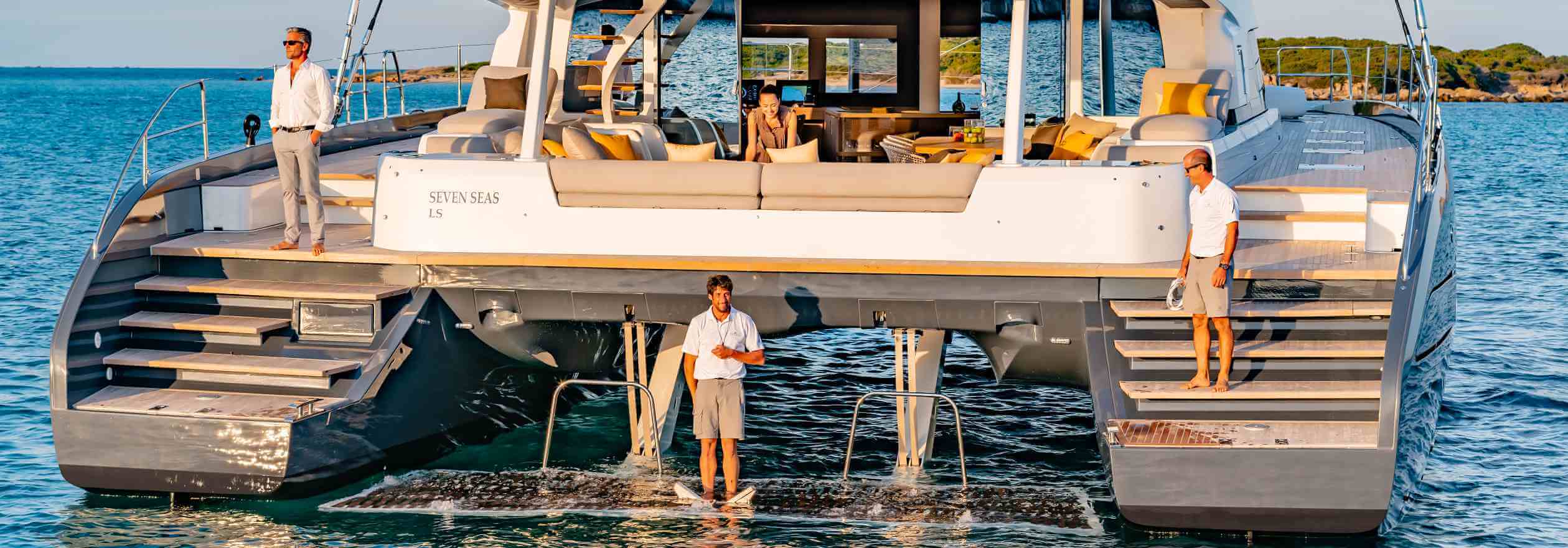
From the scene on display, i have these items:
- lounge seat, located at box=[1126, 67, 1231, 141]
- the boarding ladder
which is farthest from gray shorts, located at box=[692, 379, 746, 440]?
the boarding ladder

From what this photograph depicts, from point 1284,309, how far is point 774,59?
577 cm

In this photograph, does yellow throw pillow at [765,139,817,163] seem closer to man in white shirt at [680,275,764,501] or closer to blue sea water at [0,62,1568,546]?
man in white shirt at [680,275,764,501]

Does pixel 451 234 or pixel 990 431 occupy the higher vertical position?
pixel 451 234

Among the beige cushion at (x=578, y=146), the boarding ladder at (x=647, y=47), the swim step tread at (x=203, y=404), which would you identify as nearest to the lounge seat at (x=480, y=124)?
the beige cushion at (x=578, y=146)

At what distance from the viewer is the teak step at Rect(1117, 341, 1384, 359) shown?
786 cm

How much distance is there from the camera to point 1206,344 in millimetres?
7840

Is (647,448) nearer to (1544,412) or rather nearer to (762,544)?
(762,544)

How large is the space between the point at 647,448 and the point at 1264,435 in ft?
12.7

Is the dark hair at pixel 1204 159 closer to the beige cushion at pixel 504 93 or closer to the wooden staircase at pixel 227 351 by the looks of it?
the wooden staircase at pixel 227 351

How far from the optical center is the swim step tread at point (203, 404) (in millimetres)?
8031

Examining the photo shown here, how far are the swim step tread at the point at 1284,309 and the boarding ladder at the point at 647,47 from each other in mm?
5298

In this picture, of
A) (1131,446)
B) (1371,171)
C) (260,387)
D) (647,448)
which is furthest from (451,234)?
(1371,171)

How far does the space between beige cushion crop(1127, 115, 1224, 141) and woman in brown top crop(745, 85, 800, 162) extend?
2325 millimetres

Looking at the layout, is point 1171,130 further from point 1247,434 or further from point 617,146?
point 1247,434
